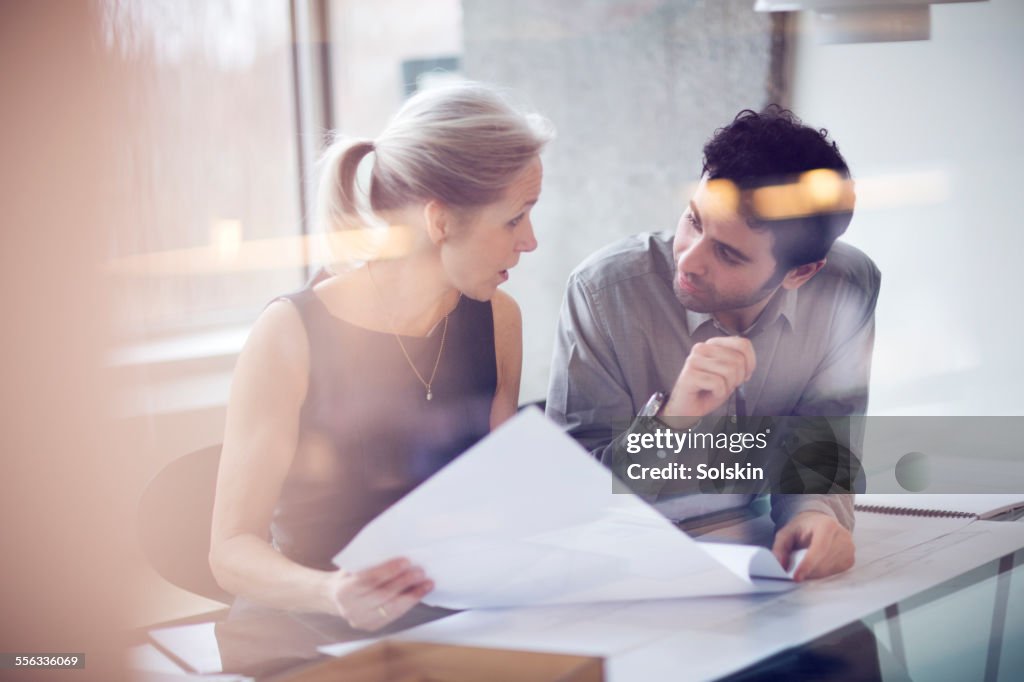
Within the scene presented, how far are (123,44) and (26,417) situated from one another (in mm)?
352

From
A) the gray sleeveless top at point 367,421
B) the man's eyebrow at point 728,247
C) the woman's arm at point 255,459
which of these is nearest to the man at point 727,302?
the man's eyebrow at point 728,247

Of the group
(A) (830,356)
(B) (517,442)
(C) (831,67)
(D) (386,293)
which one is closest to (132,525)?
(D) (386,293)

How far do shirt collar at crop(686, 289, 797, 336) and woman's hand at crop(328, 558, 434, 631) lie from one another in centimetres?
40

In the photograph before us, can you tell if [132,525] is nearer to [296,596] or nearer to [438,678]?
[296,596]

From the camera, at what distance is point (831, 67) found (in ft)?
3.34

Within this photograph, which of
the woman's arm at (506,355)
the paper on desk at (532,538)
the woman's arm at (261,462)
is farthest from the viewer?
the woman's arm at (506,355)

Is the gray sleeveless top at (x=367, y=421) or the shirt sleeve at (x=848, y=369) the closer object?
the gray sleeveless top at (x=367, y=421)

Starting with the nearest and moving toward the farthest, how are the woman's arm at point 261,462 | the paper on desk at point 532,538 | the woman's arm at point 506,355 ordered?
the paper on desk at point 532,538 < the woman's arm at point 261,462 < the woman's arm at point 506,355

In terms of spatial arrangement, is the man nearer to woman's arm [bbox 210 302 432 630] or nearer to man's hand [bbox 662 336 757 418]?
man's hand [bbox 662 336 757 418]

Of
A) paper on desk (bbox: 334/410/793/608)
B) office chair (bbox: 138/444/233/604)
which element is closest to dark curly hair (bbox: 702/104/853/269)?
paper on desk (bbox: 334/410/793/608)

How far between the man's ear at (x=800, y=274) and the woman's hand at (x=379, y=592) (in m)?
0.50

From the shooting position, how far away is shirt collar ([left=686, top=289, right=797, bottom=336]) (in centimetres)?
99

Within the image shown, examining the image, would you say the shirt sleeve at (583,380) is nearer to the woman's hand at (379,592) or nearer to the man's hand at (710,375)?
the man's hand at (710,375)

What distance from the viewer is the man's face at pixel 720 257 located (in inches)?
38.8
